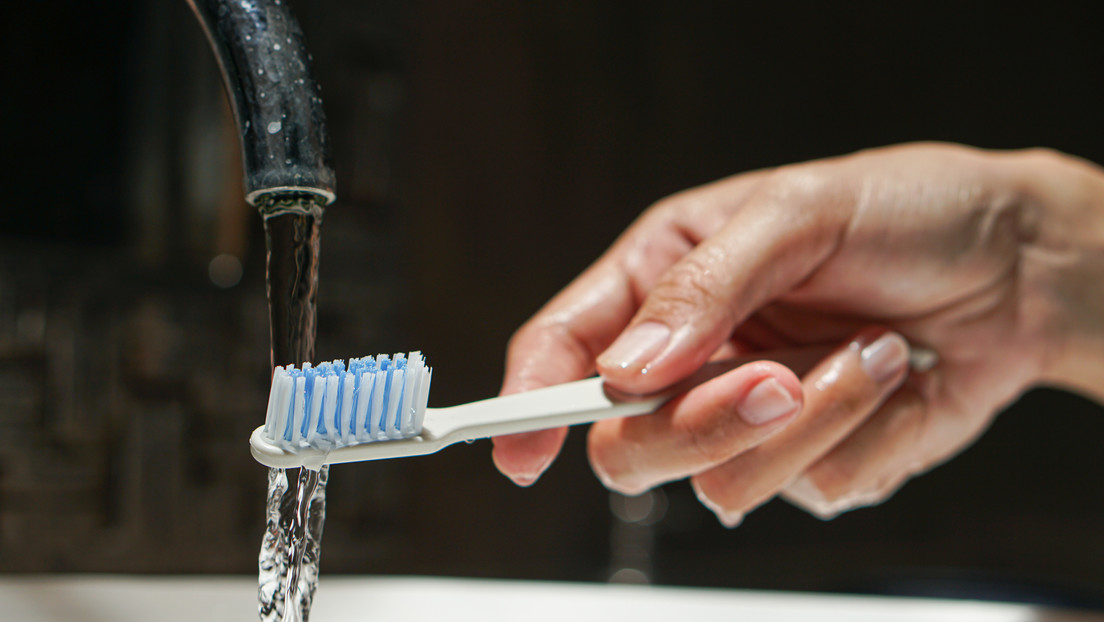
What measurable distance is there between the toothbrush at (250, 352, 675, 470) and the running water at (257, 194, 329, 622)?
0.02 m

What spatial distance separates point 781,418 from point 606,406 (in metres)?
0.10

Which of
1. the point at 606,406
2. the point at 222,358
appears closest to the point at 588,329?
the point at 606,406

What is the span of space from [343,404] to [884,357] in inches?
14.1

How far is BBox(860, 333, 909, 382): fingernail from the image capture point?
0.50 meters

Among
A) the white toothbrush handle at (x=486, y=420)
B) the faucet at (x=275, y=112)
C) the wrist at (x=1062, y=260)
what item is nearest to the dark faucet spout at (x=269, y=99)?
the faucet at (x=275, y=112)

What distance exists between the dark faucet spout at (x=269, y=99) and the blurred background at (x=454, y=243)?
0.41 m

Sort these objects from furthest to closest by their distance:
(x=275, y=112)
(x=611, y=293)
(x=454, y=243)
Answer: (x=454, y=243), (x=611, y=293), (x=275, y=112)

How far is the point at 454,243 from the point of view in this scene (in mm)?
929

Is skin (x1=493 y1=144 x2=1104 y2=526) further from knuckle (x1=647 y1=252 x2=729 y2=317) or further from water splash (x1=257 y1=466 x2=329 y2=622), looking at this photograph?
water splash (x1=257 y1=466 x2=329 y2=622)

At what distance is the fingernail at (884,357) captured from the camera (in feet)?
1.64

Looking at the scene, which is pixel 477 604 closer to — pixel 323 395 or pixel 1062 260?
pixel 323 395

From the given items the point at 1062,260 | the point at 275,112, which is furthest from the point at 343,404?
the point at 1062,260

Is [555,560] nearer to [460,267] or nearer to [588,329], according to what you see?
[460,267]

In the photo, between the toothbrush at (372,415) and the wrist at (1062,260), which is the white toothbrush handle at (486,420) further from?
the wrist at (1062,260)
